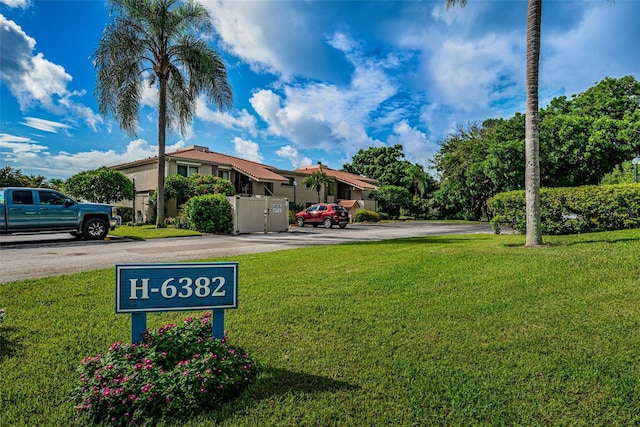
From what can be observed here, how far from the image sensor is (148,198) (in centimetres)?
2634

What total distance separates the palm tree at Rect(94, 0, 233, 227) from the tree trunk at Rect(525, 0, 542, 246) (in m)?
14.7

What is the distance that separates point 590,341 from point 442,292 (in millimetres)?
2153

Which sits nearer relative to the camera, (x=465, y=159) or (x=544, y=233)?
(x=544, y=233)

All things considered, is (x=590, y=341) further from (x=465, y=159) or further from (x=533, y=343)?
(x=465, y=159)

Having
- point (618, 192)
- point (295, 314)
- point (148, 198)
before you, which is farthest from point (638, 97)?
point (148, 198)

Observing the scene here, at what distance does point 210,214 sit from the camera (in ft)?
63.2

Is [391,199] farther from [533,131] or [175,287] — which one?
[175,287]

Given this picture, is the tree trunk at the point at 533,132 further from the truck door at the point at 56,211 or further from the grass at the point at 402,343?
the truck door at the point at 56,211

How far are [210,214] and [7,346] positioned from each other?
50.9 ft

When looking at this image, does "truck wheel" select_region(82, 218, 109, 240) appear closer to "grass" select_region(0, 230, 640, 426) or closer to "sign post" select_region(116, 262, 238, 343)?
"grass" select_region(0, 230, 640, 426)

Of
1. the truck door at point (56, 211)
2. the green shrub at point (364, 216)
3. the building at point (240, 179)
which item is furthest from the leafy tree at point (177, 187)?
the green shrub at point (364, 216)

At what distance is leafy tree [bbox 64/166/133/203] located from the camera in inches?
963

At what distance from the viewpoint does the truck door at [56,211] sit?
46.4 feet

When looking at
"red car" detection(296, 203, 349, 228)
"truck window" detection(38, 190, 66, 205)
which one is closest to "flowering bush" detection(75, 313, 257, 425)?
"truck window" detection(38, 190, 66, 205)
